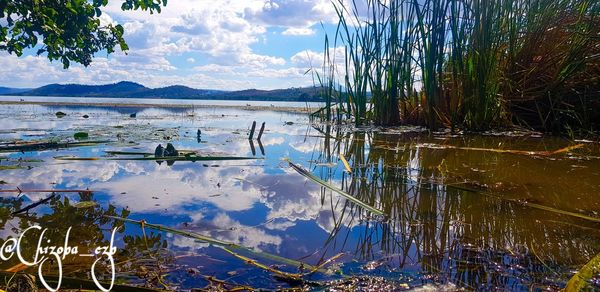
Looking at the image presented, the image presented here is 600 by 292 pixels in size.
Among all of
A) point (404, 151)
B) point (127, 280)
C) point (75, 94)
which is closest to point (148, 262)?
point (127, 280)

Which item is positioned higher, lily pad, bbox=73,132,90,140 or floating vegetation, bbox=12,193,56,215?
lily pad, bbox=73,132,90,140

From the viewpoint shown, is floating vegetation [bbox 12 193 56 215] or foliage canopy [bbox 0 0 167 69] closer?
floating vegetation [bbox 12 193 56 215]

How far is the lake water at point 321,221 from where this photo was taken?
2.97 feet

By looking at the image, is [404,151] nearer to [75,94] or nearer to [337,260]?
[337,260]

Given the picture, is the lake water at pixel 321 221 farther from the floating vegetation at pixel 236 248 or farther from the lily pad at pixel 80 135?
the lily pad at pixel 80 135

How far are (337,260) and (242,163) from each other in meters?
1.56

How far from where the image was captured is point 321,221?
1322 millimetres

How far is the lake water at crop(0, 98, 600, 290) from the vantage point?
2.97 ft

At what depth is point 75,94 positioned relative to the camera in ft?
216

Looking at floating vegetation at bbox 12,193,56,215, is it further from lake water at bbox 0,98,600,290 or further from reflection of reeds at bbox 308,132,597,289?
reflection of reeds at bbox 308,132,597,289

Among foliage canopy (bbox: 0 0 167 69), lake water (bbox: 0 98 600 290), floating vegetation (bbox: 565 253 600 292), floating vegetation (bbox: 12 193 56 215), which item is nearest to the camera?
floating vegetation (bbox: 565 253 600 292)

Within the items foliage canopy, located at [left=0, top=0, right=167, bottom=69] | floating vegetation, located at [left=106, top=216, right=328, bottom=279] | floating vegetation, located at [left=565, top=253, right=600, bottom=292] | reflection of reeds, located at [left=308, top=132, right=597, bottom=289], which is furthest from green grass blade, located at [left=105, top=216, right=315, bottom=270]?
foliage canopy, located at [left=0, top=0, right=167, bottom=69]

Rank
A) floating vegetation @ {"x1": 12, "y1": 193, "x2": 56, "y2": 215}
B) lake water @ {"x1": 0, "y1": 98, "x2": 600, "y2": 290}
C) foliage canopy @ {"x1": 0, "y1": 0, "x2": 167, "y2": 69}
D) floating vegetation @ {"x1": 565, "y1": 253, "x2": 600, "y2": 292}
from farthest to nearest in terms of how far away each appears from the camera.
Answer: foliage canopy @ {"x1": 0, "y1": 0, "x2": 167, "y2": 69} < floating vegetation @ {"x1": 12, "y1": 193, "x2": 56, "y2": 215} < lake water @ {"x1": 0, "y1": 98, "x2": 600, "y2": 290} < floating vegetation @ {"x1": 565, "y1": 253, "x2": 600, "y2": 292}

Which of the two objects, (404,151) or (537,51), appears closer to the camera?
(404,151)
